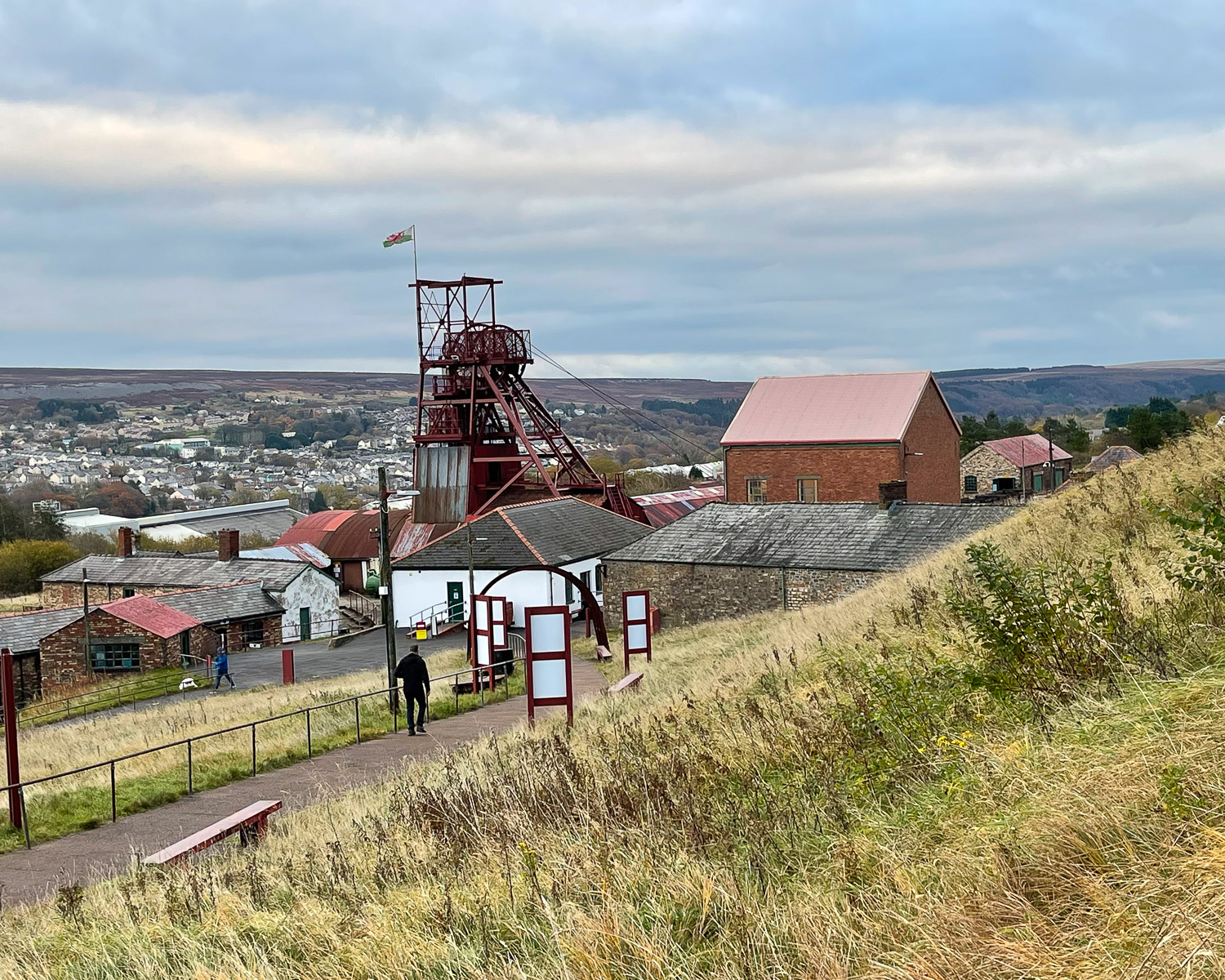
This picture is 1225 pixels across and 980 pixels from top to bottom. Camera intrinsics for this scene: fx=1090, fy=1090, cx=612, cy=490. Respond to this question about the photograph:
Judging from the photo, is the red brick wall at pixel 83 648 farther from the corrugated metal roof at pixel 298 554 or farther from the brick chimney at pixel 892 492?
the brick chimney at pixel 892 492

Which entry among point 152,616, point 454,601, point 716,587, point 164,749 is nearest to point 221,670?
point 152,616

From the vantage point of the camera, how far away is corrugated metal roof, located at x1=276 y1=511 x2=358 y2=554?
68.6 m

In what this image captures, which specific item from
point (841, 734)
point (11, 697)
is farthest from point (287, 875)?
point (11, 697)

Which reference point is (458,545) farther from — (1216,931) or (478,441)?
(1216,931)

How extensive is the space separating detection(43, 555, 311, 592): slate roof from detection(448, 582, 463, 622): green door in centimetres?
912

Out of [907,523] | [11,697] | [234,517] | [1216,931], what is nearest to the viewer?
[1216,931]

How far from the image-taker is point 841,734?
7.14 m

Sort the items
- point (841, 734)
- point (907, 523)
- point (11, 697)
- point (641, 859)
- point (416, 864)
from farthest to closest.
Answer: point (907, 523)
point (11, 697)
point (841, 734)
point (416, 864)
point (641, 859)

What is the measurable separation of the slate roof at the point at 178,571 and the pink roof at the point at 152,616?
5.99m

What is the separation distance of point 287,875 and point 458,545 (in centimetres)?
3517

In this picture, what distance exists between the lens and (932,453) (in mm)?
49531

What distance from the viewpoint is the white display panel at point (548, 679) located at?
47.1 feet

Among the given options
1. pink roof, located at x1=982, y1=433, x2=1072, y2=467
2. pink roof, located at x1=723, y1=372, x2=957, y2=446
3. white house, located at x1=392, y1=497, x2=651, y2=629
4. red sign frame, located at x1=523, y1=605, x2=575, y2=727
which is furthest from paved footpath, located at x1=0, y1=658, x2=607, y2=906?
pink roof, located at x1=982, y1=433, x2=1072, y2=467

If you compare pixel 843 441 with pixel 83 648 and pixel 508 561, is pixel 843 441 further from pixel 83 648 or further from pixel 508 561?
pixel 83 648
